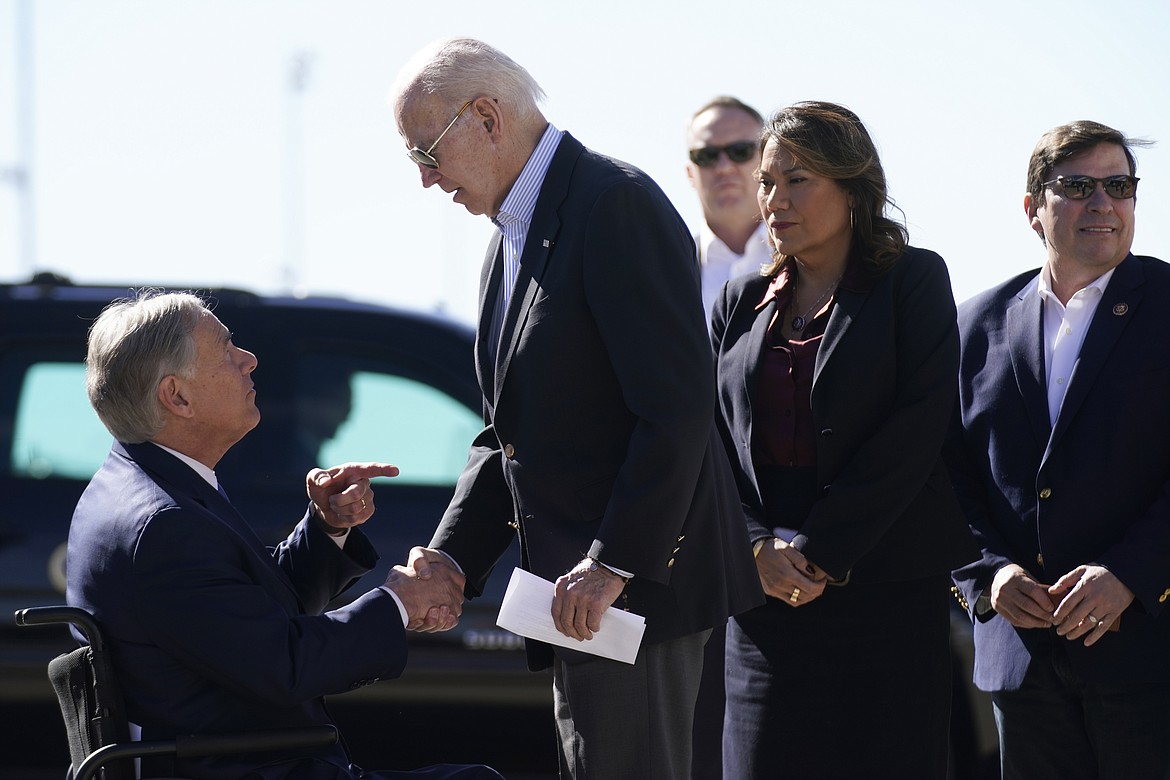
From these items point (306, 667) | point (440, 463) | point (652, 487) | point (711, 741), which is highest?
point (652, 487)

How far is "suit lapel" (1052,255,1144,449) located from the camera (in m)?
3.13

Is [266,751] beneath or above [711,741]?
above

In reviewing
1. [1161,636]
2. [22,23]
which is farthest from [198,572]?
[22,23]

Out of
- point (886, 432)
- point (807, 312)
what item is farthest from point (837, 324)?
point (886, 432)

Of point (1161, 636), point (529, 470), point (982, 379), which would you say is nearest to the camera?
point (529, 470)

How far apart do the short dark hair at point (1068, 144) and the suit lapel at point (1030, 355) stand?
267mm

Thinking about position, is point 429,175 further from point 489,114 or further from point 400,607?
point 400,607

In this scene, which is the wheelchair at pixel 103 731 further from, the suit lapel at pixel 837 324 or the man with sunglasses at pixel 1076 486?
the man with sunglasses at pixel 1076 486

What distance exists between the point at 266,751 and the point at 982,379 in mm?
1949

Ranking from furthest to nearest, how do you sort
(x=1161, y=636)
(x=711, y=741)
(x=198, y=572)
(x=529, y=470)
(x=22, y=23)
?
(x=22, y=23), (x=711, y=741), (x=1161, y=636), (x=529, y=470), (x=198, y=572)

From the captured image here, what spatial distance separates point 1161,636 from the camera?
3.07m

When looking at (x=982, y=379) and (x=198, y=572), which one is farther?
(x=982, y=379)

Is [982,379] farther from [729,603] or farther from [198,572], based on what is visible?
[198,572]

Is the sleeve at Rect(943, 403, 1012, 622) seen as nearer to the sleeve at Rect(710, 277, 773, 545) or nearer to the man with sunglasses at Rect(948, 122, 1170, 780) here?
the man with sunglasses at Rect(948, 122, 1170, 780)
